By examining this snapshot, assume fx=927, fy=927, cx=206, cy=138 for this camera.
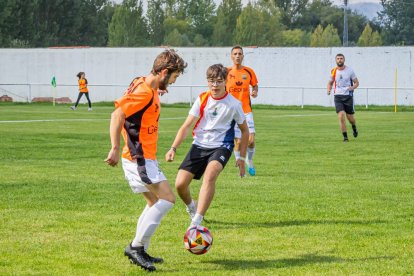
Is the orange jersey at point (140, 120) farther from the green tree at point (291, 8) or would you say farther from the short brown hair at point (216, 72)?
the green tree at point (291, 8)

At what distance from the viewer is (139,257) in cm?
796

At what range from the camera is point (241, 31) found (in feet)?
363

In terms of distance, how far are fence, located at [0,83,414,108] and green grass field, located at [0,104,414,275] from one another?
30072mm

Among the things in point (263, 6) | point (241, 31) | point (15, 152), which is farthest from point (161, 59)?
point (263, 6)

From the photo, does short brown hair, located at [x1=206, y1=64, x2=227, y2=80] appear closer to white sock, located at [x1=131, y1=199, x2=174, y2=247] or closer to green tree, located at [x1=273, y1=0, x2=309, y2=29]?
white sock, located at [x1=131, y1=199, x2=174, y2=247]

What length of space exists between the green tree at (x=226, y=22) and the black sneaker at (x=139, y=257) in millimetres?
109046

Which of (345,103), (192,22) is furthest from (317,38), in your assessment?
(345,103)

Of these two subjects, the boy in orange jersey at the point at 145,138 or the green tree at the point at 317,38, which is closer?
the boy in orange jersey at the point at 145,138

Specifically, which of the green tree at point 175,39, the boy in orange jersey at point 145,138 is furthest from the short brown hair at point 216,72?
the green tree at point 175,39

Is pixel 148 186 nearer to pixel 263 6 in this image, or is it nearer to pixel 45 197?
pixel 45 197

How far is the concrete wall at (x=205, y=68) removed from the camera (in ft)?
171

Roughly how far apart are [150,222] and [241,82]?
877 cm

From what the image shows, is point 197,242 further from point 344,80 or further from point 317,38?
point 317,38

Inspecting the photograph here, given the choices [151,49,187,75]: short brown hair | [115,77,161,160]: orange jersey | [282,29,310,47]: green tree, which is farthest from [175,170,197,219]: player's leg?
[282,29,310,47]: green tree
